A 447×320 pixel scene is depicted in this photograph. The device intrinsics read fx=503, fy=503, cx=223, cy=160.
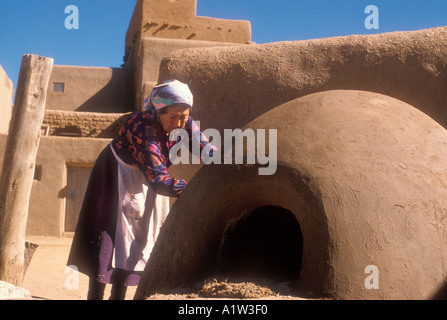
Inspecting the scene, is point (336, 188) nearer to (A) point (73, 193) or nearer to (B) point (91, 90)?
(A) point (73, 193)

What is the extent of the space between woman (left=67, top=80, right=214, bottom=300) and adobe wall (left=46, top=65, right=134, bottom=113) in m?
13.5

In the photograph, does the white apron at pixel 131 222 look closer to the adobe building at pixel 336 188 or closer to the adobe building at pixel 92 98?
the adobe building at pixel 336 188

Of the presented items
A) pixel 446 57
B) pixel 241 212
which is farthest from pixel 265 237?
pixel 446 57

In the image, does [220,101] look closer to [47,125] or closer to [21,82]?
[21,82]

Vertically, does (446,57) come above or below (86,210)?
above

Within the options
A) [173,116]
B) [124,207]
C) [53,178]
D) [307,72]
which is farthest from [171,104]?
[53,178]

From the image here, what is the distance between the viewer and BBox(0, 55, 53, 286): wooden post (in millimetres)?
5367

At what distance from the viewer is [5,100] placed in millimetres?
14180

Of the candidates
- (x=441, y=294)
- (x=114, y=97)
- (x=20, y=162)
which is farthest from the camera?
(x=114, y=97)

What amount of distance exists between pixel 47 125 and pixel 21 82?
25.2 ft

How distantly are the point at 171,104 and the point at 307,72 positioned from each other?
1.81 metres

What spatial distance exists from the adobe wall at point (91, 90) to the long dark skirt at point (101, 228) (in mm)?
13483

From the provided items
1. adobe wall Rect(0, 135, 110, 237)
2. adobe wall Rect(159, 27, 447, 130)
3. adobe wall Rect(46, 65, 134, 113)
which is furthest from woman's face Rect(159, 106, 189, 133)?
adobe wall Rect(46, 65, 134, 113)

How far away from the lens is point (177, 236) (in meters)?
2.72
